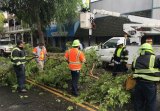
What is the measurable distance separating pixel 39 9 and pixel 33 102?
21929 mm

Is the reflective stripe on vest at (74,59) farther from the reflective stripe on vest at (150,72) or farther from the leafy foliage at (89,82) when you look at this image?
the reflective stripe on vest at (150,72)

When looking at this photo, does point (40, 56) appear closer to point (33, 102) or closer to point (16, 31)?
point (33, 102)

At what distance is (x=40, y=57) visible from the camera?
14.2m

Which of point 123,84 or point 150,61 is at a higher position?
point 150,61

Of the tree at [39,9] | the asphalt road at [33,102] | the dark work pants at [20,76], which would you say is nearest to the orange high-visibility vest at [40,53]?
the dark work pants at [20,76]

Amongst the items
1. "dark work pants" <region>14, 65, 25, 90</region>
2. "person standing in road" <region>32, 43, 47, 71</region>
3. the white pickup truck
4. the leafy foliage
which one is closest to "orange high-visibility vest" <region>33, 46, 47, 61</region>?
"person standing in road" <region>32, 43, 47, 71</region>

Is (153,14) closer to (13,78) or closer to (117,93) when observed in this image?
(13,78)

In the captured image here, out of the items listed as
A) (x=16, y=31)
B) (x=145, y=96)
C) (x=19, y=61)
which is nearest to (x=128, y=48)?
(x=19, y=61)

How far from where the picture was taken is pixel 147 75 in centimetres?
701

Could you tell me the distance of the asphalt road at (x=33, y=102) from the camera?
9027 millimetres

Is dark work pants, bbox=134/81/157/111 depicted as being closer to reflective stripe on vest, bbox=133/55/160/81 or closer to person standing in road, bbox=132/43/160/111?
person standing in road, bbox=132/43/160/111

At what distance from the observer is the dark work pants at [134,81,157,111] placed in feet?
23.0

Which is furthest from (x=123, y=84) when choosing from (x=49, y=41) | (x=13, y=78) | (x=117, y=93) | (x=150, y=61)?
(x=49, y=41)

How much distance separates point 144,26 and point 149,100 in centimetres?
744
